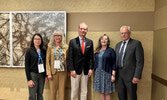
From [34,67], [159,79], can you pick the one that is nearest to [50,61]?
[34,67]

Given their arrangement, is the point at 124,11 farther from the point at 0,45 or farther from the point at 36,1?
the point at 0,45

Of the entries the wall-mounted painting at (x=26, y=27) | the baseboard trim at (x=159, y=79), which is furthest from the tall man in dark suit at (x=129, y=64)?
the wall-mounted painting at (x=26, y=27)

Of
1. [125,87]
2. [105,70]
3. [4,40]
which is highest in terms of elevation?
[4,40]

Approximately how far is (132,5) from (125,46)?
1090 millimetres

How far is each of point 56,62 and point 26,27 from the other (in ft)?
4.02

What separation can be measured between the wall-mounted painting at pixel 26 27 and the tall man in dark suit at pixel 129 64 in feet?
4.50

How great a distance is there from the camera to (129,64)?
83.5 inches

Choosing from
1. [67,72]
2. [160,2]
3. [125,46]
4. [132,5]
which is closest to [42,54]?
[67,72]

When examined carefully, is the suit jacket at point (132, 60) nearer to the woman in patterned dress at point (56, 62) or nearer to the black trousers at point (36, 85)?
the woman in patterned dress at point (56, 62)

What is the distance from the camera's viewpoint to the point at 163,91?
222cm

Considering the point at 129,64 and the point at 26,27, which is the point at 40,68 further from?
the point at 129,64

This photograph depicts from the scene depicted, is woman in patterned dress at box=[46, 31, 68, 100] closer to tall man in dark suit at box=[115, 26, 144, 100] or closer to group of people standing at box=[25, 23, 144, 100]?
group of people standing at box=[25, 23, 144, 100]

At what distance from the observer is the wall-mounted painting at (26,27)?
2.74 metres

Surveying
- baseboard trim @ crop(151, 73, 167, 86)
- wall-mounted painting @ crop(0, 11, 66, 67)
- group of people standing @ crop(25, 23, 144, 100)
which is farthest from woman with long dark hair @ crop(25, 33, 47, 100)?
baseboard trim @ crop(151, 73, 167, 86)
